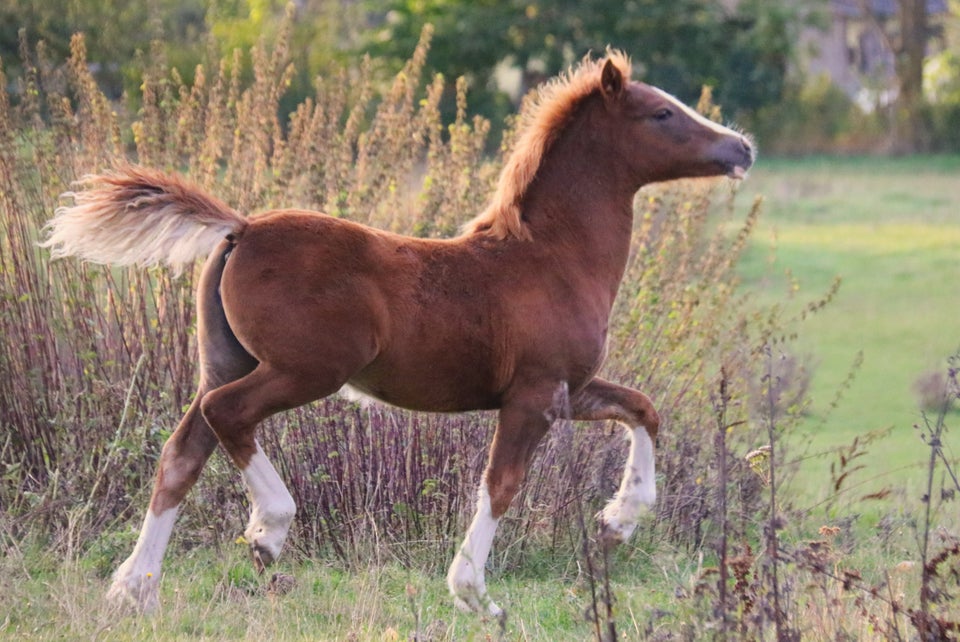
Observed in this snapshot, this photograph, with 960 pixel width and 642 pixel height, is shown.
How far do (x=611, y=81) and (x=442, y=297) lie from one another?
125 cm

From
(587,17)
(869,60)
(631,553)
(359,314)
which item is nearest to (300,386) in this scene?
(359,314)

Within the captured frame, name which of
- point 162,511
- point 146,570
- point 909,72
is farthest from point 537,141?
point 909,72

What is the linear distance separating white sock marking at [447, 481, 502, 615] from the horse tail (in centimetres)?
146

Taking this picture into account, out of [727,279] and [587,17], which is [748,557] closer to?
[727,279]

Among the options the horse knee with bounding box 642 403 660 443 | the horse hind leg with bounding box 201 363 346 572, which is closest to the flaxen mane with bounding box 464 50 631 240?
the horse knee with bounding box 642 403 660 443

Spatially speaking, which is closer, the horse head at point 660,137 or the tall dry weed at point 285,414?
the horse head at point 660,137

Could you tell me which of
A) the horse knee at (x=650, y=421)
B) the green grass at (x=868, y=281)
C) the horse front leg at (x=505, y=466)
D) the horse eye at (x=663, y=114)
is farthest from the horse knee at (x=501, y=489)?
the green grass at (x=868, y=281)

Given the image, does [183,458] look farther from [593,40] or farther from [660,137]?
[593,40]

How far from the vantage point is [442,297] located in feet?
17.6

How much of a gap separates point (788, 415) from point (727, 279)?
0.95 meters

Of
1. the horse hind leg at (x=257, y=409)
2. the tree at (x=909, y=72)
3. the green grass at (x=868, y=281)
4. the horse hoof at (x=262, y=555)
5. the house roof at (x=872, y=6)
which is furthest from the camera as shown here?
the house roof at (x=872, y=6)

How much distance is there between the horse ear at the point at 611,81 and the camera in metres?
5.78

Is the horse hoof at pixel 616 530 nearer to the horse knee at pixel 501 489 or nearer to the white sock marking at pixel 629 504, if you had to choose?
the white sock marking at pixel 629 504

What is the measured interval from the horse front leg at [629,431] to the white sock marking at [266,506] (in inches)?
51.6
